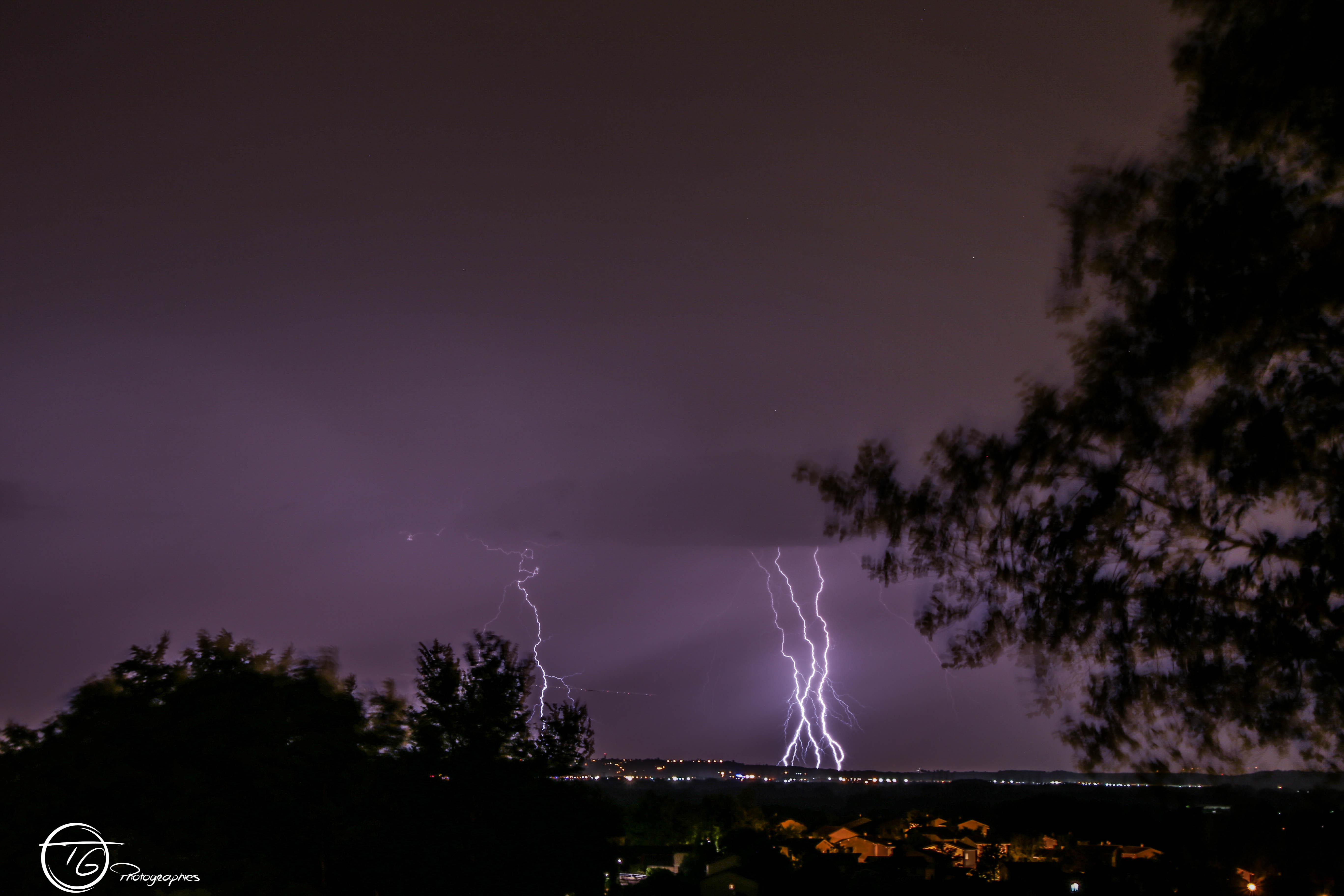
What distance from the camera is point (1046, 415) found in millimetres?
5426

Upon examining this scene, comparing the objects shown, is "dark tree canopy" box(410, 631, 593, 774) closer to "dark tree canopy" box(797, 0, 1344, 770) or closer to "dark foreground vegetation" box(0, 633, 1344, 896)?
"dark foreground vegetation" box(0, 633, 1344, 896)

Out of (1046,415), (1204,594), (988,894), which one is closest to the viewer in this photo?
(1204,594)

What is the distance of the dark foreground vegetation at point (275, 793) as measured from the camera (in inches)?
349

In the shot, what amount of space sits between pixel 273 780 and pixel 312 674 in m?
2.38

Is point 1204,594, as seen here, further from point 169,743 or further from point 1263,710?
point 169,743

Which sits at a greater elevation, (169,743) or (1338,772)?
(169,743)

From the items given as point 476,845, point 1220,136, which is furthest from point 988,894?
point 1220,136
